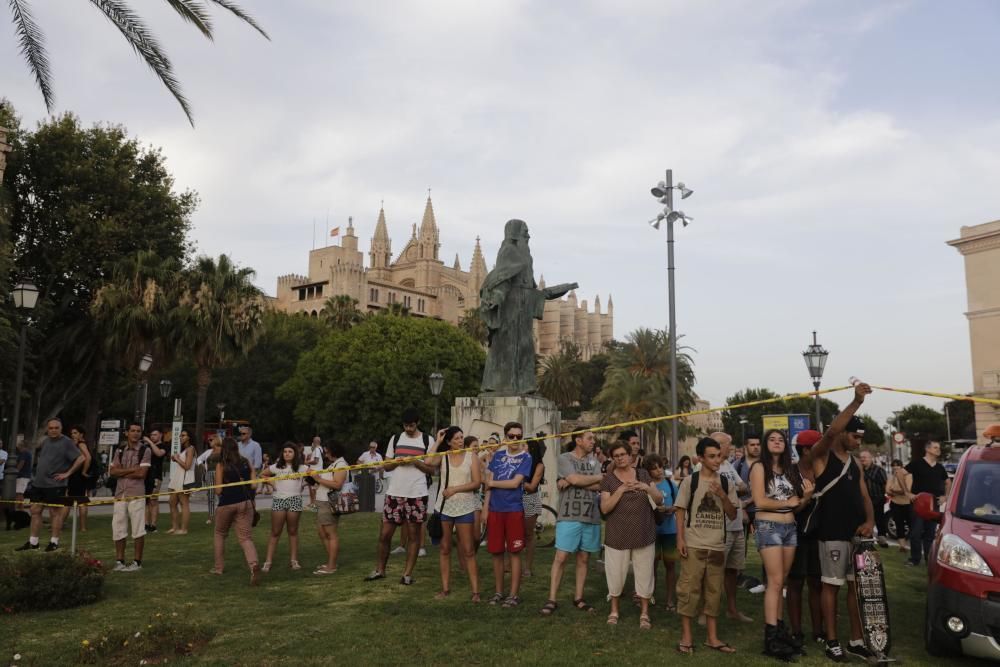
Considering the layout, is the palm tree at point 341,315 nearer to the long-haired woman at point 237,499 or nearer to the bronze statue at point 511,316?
the bronze statue at point 511,316

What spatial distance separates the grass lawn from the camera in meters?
5.46

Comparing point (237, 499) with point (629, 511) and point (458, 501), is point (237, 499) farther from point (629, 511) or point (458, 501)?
point (629, 511)

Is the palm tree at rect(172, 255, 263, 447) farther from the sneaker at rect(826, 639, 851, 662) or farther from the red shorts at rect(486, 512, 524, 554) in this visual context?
the sneaker at rect(826, 639, 851, 662)

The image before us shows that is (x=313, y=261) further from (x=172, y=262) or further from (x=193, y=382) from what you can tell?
(x=172, y=262)

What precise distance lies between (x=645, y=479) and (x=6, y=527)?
12.0m

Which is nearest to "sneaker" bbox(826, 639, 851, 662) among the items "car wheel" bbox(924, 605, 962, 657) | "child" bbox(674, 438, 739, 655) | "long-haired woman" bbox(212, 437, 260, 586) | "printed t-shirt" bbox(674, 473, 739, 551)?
"car wheel" bbox(924, 605, 962, 657)

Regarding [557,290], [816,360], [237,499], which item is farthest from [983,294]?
[237,499]

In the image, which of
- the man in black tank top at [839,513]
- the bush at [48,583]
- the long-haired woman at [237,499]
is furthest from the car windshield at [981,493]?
the bush at [48,583]

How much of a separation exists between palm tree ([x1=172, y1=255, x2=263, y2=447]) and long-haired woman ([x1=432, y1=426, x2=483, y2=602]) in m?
21.1

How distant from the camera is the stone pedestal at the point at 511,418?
42.0ft

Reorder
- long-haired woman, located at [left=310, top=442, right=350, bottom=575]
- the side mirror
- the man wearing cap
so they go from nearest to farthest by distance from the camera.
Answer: the man wearing cap
the side mirror
long-haired woman, located at [left=310, top=442, right=350, bottom=575]

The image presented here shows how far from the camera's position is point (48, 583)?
22.7 ft

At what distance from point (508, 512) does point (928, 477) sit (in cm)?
624

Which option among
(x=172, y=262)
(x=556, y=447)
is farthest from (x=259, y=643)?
(x=172, y=262)
